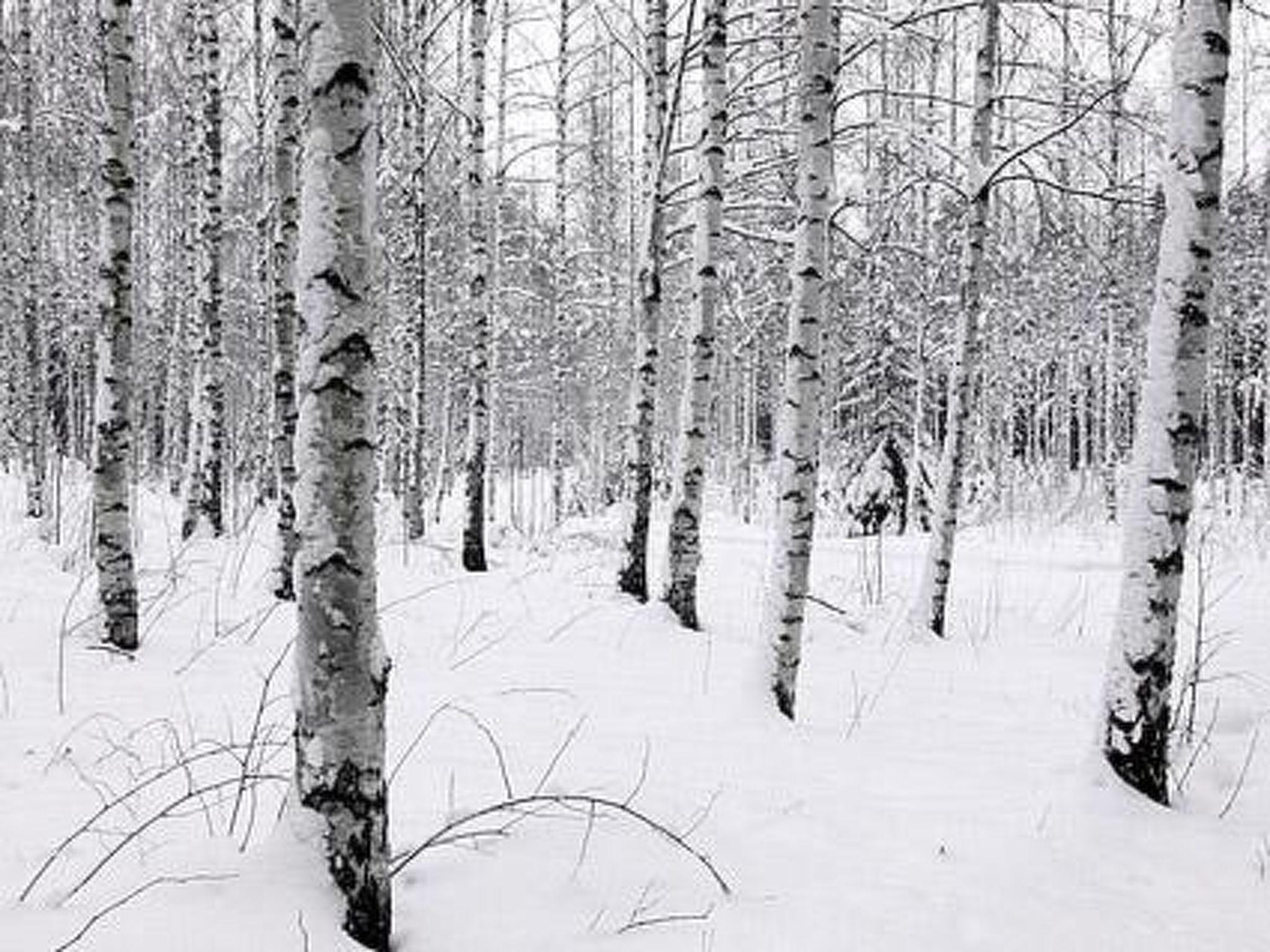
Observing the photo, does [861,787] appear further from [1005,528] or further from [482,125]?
[1005,528]

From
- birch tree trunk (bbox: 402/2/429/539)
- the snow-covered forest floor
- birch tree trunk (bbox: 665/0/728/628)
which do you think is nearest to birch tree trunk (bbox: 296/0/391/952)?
the snow-covered forest floor

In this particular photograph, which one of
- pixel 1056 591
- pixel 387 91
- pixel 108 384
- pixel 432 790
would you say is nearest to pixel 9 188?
pixel 387 91

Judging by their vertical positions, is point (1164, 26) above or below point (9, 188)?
below

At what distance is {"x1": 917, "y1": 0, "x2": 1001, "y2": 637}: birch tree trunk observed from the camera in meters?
7.69

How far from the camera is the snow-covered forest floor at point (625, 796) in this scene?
8.32 ft

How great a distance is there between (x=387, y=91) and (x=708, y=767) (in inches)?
593

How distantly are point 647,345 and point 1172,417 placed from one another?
5.24m

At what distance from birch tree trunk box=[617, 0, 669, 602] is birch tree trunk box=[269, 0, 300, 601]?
265cm

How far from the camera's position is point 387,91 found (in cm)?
1658

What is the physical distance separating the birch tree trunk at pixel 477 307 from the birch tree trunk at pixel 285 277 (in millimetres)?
2680

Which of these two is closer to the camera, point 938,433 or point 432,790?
point 432,790

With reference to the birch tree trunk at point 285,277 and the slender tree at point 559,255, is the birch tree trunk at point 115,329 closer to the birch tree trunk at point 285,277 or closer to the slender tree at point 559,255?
the birch tree trunk at point 285,277

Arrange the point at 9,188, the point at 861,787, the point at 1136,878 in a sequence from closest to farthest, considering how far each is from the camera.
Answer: the point at 1136,878 < the point at 861,787 < the point at 9,188

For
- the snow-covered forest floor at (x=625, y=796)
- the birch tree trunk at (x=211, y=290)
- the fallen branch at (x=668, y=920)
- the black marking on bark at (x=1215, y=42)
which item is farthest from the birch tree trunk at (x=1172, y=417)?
the birch tree trunk at (x=211, y=290)
